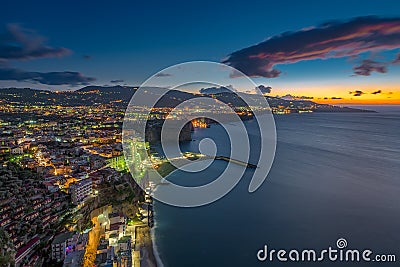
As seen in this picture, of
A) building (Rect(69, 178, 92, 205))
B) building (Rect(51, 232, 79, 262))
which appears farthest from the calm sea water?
building (Rect(69, 178, 92, 205))

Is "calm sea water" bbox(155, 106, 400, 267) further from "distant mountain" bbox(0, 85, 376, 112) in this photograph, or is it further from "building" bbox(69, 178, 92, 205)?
"distant mountain" bbox(0, 85, 376, 112)

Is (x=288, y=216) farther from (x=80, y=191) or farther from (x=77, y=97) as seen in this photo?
(x=77, y=97)

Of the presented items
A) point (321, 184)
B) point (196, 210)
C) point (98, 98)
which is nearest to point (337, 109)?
point (98, 98)

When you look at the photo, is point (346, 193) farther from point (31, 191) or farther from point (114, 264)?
point (31, 191)

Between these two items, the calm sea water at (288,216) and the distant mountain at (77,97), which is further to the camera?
the distant mountain at (77,97)

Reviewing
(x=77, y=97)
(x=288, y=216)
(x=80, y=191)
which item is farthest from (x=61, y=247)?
(x=77, y=97)

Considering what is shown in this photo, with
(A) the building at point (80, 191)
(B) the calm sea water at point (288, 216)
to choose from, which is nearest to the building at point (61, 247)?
(B) the calm sea water at point (288, 216)

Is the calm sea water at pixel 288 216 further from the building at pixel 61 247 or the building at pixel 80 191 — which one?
the building at pixel 80 191
